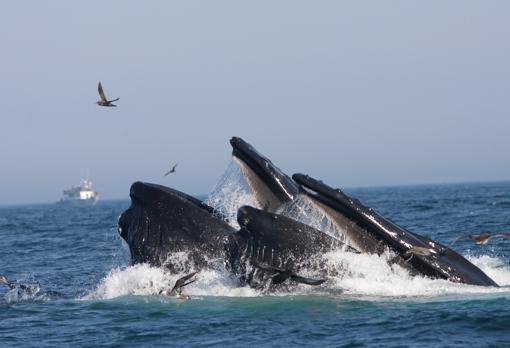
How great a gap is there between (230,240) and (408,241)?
7.77 feet

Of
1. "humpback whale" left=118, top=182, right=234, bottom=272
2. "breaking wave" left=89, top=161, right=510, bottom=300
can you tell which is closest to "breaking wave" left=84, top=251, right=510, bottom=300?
"breaking wave" left=89, top=161, right=510, bottom=300

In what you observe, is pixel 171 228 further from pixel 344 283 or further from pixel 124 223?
pixel 344 283

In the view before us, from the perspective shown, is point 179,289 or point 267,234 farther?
point 179,289

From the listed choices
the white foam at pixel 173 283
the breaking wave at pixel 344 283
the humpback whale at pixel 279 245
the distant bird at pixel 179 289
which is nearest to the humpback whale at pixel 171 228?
the white foam at pixel 173 283

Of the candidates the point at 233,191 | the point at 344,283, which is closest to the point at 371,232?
the point at 344,283

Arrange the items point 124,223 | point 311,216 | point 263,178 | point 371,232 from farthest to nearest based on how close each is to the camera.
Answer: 1. point 124,223
2. point 263,178
3. point 311,216
4. point 371,232

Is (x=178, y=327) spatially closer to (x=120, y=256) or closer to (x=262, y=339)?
(x=262, y=339)

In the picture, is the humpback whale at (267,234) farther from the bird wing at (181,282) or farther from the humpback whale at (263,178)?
the bird wing at (181,282)

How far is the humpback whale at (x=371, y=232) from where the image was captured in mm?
13680

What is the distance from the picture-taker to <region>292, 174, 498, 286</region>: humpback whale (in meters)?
13.7

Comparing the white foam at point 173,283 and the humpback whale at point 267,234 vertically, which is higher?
the humpback whale at point 267,234

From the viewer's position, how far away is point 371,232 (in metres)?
13.9

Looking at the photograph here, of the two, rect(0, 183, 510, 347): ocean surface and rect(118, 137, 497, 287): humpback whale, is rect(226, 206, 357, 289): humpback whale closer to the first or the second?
rect(118, 137, 497, 287): humpback whale

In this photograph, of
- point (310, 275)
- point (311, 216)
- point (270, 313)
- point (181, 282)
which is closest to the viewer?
point (270, 313)
